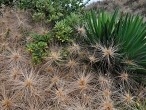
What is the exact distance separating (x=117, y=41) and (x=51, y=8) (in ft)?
4.84

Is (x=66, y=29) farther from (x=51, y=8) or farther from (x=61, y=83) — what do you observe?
(x=61, y=83)

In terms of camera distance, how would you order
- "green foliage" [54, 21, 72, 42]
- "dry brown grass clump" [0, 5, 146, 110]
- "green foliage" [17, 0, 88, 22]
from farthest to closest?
1. "green foliage" [17, 0, 88, 22]
2. "green foliage" [54, 21, 72, 42]
3. "dry brown grass clump" [0, 5, 146, 110]

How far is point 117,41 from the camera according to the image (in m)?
6.02

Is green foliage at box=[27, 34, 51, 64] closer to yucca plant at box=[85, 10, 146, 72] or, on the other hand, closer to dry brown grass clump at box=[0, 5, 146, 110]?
dry brown grass clump at box=[0, 5, 146, 110]

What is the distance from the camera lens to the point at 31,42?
6.33 m

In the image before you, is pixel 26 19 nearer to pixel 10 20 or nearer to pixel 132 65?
pixel 10 20

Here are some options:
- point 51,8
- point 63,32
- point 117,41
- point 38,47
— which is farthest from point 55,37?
point 117,41

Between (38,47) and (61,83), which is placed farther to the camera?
(38,47)

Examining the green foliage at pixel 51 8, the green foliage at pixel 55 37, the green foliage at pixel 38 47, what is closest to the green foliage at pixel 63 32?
the green foliage at pixel 55 37

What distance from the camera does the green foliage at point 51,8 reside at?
6883mm

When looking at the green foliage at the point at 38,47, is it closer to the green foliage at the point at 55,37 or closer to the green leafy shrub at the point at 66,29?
the green foliage at the point at 55,37

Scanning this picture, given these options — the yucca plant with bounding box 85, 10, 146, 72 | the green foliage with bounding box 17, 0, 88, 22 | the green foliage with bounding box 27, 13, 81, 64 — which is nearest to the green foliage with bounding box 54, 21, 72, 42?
the green foliage with bounding box 27, 13, 81, 64

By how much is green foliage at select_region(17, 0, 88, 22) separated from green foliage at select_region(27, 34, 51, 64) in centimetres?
60

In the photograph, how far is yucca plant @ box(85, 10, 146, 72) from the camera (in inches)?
232
